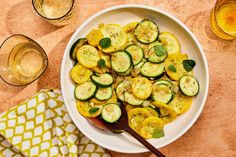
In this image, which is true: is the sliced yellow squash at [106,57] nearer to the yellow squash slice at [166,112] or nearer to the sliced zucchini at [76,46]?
the sliced zucchini at [76,46]

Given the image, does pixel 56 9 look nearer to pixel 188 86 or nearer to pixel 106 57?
pixel 106 57

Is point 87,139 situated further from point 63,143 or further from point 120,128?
point 120,128

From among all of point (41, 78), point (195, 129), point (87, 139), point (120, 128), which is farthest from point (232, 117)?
point (41, 78)

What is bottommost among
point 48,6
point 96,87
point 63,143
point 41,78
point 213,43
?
point 63,143

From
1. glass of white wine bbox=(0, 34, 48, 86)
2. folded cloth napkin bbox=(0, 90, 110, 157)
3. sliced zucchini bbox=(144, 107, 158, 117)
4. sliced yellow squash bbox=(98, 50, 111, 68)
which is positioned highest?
sliced yellow squash bbox=(98, 50, 111, 68)

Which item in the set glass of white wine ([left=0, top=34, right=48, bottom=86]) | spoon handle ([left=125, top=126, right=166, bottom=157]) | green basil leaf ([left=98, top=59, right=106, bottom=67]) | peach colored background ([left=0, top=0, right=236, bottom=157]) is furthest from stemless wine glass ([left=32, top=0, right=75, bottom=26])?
A: spoon handle ([left=125, top=126, right=166, bottom=157])

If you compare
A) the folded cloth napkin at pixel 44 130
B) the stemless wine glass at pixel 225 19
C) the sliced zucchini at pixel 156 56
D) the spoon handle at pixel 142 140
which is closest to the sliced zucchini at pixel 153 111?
the spoon handle at pixel 142 140

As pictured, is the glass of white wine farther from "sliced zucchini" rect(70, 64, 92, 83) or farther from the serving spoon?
the serving spoon
